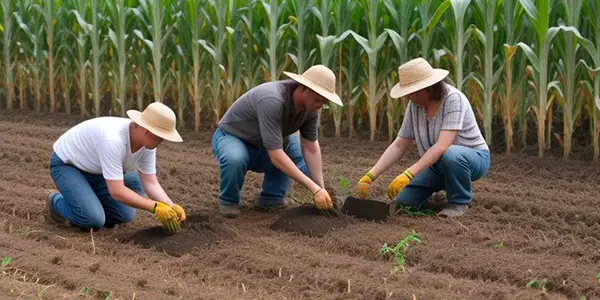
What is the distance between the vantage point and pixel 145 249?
497cm

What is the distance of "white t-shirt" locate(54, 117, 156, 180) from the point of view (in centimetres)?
495

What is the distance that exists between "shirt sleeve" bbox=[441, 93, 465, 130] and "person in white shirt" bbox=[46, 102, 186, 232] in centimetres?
176

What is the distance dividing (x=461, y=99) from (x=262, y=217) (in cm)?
161

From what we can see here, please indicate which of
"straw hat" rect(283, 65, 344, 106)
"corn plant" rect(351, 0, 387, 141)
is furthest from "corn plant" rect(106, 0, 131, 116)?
"straw hat" rect(283, 65, 344, 106)

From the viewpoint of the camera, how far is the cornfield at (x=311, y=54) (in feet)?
24.8

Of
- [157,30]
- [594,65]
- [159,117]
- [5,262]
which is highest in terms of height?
[157,30]

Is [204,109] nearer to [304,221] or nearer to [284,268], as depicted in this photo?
[304,221]

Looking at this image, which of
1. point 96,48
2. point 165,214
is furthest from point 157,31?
point 165,214

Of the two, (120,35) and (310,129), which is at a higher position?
(120,35)

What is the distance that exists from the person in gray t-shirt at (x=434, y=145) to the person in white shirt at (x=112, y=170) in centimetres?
145

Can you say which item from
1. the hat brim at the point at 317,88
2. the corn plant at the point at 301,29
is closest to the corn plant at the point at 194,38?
the corn plant at the point at 301,29

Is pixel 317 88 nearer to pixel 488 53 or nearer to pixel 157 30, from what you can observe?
pixel 488 53

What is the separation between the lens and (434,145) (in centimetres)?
553

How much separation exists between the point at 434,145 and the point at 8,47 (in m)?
8.02
